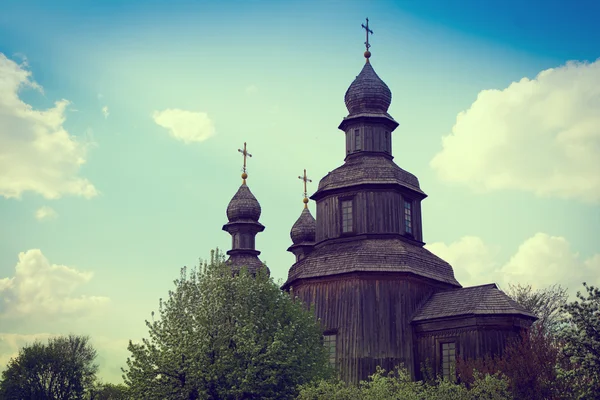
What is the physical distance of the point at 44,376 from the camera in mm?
58062

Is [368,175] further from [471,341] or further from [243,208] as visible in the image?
[243,208]

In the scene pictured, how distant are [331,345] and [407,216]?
8125mm

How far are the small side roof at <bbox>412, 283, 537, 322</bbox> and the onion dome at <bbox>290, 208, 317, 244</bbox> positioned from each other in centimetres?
1930

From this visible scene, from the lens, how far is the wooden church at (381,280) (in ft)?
104

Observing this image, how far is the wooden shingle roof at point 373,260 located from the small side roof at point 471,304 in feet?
4.79

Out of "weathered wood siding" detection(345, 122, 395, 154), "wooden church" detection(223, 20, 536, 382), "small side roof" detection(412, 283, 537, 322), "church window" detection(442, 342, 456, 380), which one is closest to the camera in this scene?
"small side roof" detection(412, 283, 537, 322)

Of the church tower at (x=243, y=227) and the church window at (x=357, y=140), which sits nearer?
the church window at (x=357, y=140)

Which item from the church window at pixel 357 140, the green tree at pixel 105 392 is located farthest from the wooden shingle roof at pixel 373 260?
the green tree at pixel 105 392

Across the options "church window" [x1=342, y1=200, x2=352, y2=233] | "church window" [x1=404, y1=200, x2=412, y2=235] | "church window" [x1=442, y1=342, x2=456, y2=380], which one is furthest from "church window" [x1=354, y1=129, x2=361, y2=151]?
"church window" [x1=442, y1=342, x2=456, y2=380]

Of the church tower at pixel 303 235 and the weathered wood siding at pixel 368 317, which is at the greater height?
the church tower at pixel 303 235

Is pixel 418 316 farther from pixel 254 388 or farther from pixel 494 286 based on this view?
pixel 254 388

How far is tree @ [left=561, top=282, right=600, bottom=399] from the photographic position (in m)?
22.5

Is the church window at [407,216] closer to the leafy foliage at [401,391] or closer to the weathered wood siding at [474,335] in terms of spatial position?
the weathered wood siding at [474,335]

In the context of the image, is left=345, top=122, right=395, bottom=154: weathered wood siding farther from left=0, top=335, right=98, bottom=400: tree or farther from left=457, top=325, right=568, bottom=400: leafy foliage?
left=0, top=335, right=98, bottom=400: tree
